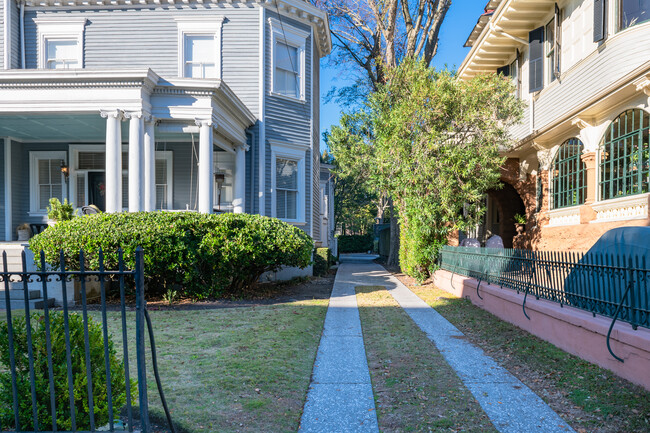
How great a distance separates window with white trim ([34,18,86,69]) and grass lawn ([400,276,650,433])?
14258 millimetres

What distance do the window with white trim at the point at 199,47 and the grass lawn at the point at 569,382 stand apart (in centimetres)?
1119

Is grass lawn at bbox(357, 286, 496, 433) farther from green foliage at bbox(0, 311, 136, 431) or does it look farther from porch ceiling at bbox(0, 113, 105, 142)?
porch ceiling at bbox(0, 113, 105, 142)

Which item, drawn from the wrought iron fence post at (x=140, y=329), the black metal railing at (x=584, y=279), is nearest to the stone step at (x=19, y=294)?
the wrought iron fence post at (x=140, y=329)

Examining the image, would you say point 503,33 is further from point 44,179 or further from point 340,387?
point 44,179

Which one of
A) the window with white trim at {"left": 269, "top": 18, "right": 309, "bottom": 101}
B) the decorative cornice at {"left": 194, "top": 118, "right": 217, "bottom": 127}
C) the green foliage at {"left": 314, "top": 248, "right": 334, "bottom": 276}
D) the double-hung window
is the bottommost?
the green foliage at {"left": 314, "top": 248, "right": 334, "bottom": 276}

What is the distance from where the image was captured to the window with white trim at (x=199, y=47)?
14234 mm

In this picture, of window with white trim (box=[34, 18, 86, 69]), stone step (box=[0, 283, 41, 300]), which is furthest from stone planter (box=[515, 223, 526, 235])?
window with white trim (box=[34, 18, 86, 69])

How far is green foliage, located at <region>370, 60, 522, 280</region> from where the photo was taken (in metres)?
11.8

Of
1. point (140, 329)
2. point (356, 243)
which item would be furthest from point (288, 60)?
point (356, 243)

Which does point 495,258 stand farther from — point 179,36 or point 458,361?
point 179,36

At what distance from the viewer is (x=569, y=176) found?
12016 mm

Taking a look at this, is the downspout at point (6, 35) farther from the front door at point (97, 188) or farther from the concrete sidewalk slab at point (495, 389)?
the concrete sidewalk slab at point (495, 389)

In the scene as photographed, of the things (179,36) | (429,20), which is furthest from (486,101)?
(179,36)

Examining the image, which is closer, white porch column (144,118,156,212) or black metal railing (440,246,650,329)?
black metal railing (440,246,650,329)
